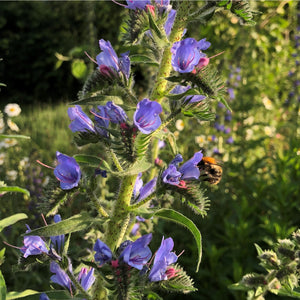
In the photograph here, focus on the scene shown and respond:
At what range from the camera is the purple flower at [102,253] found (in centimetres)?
125

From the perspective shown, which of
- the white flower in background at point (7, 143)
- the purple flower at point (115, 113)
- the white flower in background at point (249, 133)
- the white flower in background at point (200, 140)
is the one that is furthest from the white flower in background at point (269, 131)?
the purple flower at point (115, 113)

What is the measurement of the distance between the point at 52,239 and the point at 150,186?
0.41 metres

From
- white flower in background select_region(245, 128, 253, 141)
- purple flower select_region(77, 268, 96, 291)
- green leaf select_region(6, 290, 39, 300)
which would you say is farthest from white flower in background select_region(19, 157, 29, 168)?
purple flower select_region(77, 268, 96, 291)

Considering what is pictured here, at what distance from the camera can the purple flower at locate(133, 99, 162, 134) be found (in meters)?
1.32

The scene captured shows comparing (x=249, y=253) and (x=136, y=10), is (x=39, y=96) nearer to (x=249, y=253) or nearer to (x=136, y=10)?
(x=249, y=253)

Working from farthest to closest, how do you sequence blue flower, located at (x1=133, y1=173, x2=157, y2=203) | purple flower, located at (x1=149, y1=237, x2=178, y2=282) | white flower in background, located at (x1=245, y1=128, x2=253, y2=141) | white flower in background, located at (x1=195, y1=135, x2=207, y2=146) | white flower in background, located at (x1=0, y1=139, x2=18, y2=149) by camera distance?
white flower in background, located at (x1=245, y1=128, x2=253, y2=141), white flower in background, located at (x1=195, y1=135, x2=207, y2=146), white flower in background, located at (x1=0, y1=139, x2=18, y2=149), blue flower, located at (x1=133, y1=173, x2=157, y2=203), purple flower, located at (x1=149, y1=237, x2=178, y2=282)

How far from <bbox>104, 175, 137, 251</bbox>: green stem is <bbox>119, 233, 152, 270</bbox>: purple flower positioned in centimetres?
17

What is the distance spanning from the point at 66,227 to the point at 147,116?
451 mm

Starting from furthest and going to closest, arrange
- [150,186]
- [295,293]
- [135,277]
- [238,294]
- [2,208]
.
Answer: [2,208], [238,294], [295,293], [150,186], [135,277]

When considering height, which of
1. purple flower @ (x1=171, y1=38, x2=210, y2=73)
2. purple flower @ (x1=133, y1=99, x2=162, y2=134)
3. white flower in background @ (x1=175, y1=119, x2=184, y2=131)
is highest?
purple flower @ (x1=171, y1=38, x2=210, y2=73)

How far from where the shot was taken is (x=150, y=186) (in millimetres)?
1568

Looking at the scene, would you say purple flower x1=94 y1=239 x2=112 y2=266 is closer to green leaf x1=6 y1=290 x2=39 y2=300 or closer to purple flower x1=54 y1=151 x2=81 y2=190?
purple flower x1=54 y1=151 x2=81 y2=190

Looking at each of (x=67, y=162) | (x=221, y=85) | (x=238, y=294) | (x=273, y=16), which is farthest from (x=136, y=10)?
(x=273, y=16)

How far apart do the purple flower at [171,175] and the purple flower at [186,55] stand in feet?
1.09
